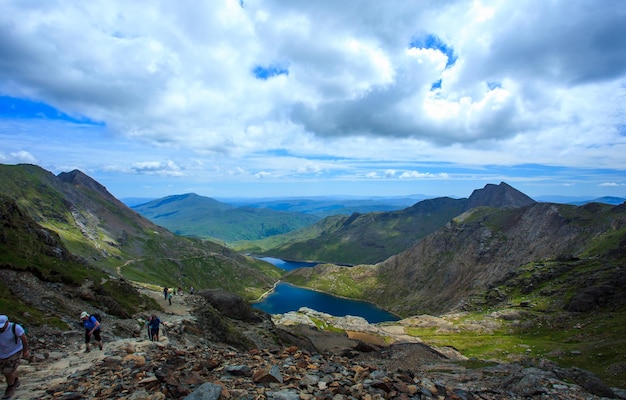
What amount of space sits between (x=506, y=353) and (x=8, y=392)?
311 feet

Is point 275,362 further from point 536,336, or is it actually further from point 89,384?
point 536,336

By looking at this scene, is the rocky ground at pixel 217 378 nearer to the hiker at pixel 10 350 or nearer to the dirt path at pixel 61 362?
the dirt path at pixel 61 362

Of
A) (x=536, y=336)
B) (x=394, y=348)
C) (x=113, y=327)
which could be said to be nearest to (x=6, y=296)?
(x=113, y=327)

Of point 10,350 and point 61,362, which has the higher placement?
point 10,350

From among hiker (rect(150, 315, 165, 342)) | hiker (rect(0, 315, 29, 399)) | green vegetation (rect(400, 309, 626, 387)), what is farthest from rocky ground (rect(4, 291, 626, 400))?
green vegetation (rect(400, 309, 626, 387))

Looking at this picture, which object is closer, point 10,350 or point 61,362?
point 10,350

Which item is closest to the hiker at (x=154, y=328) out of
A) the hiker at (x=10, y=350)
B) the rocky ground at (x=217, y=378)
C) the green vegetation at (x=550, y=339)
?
the rocky ground at (x=217, y=378)

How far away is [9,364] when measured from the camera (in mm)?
16219

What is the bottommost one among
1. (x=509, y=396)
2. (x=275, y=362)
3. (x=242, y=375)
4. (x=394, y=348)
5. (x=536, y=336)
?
(x=536, y=336)

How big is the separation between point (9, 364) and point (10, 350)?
0.70 meters

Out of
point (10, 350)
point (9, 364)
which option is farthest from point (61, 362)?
point (9, 364)

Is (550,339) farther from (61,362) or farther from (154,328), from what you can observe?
(61,362)

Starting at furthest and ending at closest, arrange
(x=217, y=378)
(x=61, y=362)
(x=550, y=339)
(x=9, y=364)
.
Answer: (x=550, y=339) < (x=61, y=362) < (x=217, y=378) < (x=9, y=364)

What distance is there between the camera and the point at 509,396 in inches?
1005
